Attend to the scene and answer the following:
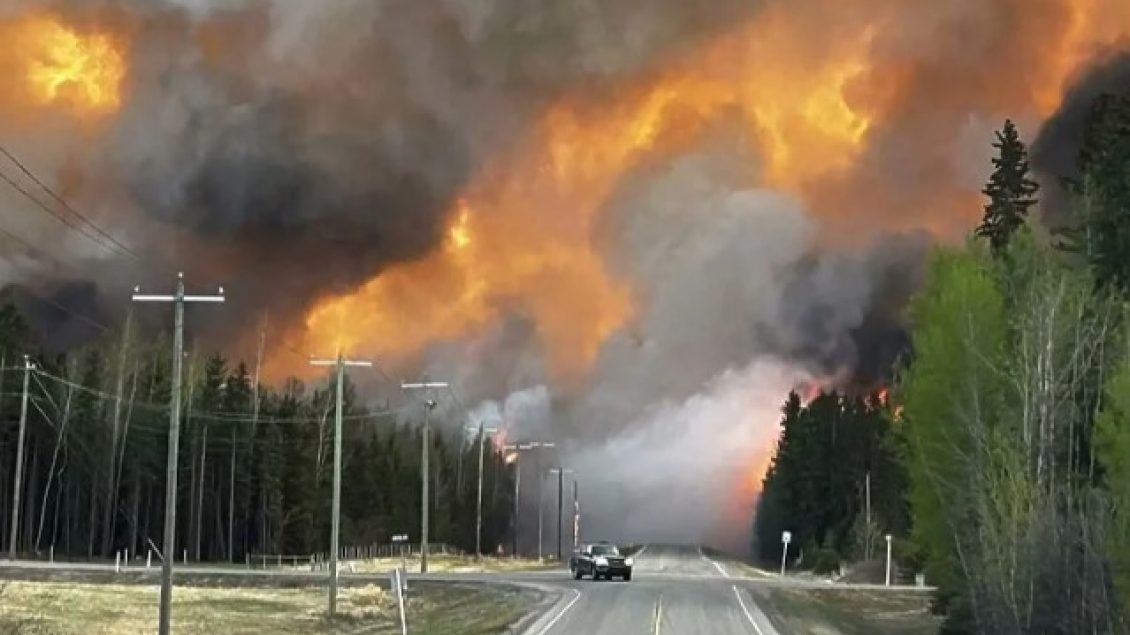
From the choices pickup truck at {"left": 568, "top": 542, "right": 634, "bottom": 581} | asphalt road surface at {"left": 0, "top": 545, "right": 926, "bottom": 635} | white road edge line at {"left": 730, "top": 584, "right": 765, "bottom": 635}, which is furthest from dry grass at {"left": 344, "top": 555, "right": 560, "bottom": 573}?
white road edge line at {"left": 730, "top": 584, "right": 765, "bottom": 635}

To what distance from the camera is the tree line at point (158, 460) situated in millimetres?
118250

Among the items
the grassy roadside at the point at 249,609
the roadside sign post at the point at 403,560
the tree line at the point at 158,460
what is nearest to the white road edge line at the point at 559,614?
the grassy roadside at the point at 249,609

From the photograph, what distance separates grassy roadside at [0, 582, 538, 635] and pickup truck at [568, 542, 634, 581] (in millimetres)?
10903

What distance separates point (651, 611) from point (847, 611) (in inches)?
550

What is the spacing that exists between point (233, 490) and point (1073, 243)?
3406 inches

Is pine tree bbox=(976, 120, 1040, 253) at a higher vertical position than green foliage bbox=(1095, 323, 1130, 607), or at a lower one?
higher

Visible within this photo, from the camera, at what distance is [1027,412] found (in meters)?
41.1

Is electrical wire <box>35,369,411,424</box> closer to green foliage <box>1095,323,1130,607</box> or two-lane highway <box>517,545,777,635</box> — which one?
two-lane highway <box>517,545,777,635</box>

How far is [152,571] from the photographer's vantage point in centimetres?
8556

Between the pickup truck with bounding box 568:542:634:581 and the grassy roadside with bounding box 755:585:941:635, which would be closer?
the grassy roadside with bounding box 755:585:941:635

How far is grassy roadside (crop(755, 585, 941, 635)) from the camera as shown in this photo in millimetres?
52062

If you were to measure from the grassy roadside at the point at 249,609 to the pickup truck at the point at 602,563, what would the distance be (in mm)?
10903

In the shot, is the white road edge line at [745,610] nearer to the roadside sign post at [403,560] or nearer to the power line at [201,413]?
the roadside sign post at [403,560]

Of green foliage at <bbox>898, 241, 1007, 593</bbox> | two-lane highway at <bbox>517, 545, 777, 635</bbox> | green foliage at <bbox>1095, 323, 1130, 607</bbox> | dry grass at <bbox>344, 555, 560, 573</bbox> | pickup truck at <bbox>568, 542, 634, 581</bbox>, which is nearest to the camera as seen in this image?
green foliage at <bbox>1095, 323, 1130, 607</bbox>
